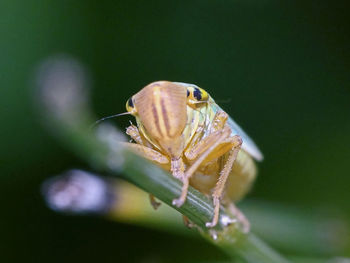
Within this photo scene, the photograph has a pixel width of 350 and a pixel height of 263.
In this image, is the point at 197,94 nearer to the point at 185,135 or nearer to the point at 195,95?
the point at 195,95

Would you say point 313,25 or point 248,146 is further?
point 313,25

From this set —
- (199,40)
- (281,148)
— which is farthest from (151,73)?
(281,148)

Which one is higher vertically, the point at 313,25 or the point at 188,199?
the point at 313,25

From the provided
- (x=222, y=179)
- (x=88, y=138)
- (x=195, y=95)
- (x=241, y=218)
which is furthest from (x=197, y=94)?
(x=88, y=138)

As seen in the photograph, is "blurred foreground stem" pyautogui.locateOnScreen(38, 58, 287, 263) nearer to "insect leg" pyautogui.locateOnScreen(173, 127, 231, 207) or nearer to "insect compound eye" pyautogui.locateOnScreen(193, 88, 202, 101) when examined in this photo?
"insect leg" pyautogui.locateOnScreen(173, 127, 231, 207)

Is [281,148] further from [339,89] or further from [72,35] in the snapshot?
[72,35]

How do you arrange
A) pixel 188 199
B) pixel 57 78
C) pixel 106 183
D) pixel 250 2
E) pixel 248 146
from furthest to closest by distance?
pixel 250 2
pixel 106 183
pixel 248 146
pixel 188 199
pixel 57 78
